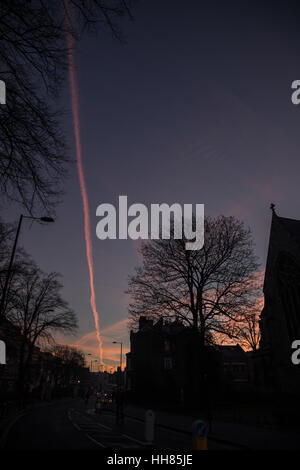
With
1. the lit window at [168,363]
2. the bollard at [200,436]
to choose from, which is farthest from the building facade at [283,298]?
the bollard at [200,436]

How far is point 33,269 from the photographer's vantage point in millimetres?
24922

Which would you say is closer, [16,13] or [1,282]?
[16,13]

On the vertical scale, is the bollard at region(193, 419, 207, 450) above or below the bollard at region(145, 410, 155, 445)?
above

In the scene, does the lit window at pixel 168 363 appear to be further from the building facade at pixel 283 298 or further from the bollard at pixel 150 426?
the bollard at pixel 150 426

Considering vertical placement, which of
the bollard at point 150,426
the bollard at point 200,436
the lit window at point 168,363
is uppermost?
the bollard at point 200,436

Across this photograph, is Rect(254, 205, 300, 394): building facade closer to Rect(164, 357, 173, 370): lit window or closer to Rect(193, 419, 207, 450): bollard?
Rect(164, 357, 173, 370): lit window

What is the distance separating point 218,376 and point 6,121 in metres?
44.0

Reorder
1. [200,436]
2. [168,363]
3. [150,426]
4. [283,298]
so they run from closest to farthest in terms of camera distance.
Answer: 1. [200,436]
2. [150,426]
3. [283,298]
4. [168,363]

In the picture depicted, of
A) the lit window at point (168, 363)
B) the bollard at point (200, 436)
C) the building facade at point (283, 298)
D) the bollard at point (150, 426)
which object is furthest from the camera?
the lit window at point (168, 363)

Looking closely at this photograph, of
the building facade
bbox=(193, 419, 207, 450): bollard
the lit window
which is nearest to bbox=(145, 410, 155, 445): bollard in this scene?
bbox=(193, 419, 207, 450): bollard

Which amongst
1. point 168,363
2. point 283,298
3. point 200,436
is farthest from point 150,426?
point 168,363

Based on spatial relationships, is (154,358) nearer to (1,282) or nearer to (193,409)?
(193,409)

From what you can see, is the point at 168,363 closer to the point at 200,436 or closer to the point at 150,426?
the point at 150,426
